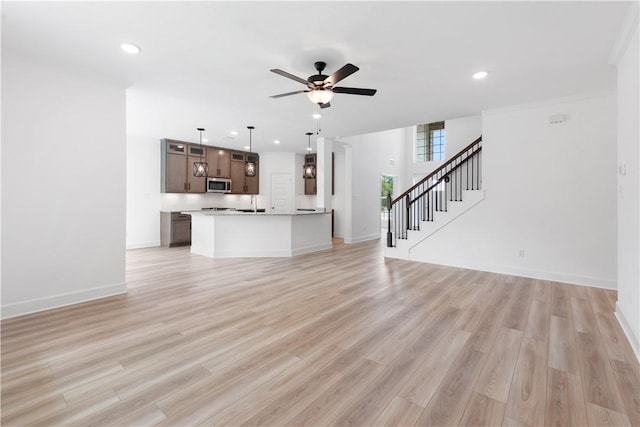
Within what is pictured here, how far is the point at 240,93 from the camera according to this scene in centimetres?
429

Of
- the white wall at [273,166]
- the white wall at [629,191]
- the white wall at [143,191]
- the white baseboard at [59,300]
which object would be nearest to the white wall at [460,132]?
the white wall at [273,166]

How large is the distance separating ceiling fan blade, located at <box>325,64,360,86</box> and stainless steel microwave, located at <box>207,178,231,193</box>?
20.0ft

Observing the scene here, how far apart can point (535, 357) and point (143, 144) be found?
856cm

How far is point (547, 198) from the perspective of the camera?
14.9 feet

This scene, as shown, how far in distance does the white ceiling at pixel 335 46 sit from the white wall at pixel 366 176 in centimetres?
379

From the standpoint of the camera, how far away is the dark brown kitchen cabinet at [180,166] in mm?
7645

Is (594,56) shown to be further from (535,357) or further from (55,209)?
(55,209)

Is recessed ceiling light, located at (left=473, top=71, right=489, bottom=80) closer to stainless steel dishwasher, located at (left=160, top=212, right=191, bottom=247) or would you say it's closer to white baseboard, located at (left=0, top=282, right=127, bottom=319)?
white baseboard, located at (left=0, top=282, right=127, bottom=319)

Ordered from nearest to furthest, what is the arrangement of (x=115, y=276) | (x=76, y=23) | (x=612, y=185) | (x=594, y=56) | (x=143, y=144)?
(x=76, y=23) → (x=594, y=56) → (x=115, y=276) → (x=612, y=185) → (x=143, y=144)

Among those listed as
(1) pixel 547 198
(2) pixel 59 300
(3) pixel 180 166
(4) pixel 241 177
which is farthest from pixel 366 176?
(2) pixel 59 300

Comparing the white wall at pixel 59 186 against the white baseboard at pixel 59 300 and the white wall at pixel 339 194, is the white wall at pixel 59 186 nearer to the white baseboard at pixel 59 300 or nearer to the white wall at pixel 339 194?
the white baseboard at pixel 59 300

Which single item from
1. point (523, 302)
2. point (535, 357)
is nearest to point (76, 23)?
point (535, 357)

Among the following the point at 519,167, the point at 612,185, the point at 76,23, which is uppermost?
the point at 76,23

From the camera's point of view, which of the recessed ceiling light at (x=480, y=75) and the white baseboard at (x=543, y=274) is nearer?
the recessed ceiling light at (x=480, y=75)
